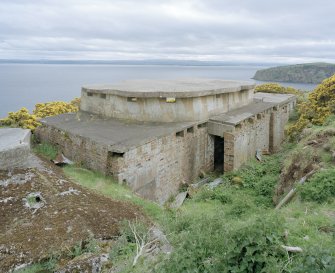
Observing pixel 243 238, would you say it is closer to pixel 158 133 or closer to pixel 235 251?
pixel 235 251

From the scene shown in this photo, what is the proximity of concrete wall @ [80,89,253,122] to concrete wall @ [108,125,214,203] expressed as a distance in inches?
22.0

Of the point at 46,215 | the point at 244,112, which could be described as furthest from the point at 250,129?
the point at 46,215

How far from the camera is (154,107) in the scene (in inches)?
403

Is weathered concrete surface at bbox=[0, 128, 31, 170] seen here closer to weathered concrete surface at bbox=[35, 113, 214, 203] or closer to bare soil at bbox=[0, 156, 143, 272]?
bare soil at bbox=[0, 156, 143, 272]

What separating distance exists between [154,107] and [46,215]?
5.58 m

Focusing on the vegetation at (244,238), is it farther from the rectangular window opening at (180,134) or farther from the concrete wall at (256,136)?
the concrete wall at (256,136)

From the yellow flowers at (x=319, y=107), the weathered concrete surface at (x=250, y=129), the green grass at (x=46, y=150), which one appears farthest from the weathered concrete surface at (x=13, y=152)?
the yellow flowers at (x=319, y=107)

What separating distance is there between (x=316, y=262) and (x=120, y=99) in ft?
28.0

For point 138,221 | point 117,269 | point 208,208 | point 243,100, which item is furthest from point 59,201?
point 243,100

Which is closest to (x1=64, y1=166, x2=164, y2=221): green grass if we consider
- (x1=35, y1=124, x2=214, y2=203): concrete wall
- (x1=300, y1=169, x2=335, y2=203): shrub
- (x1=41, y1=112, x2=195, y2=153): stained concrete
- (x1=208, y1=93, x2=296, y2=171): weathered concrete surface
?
(x1=35, y1=124, x2=214, y2=203): concrete wall

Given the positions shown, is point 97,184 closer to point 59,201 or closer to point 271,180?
point 59,201

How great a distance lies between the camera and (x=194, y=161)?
34.6 feet

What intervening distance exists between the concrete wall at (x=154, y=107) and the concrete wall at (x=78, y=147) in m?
2.02

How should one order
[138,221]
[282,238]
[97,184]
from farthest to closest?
1. [97,184]
2. [138,221]
3. [282,238]
